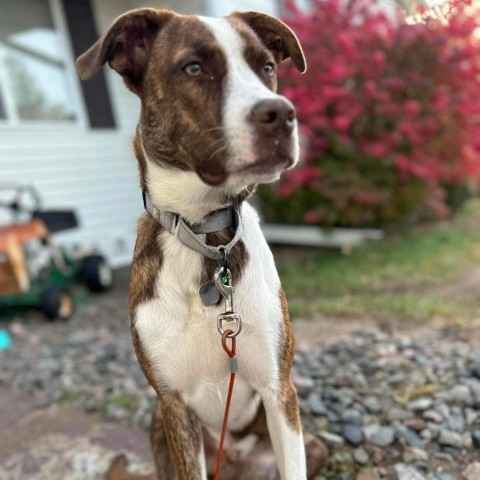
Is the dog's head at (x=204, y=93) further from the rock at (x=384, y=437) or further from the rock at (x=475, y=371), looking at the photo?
the rock at (x=475, y=371)

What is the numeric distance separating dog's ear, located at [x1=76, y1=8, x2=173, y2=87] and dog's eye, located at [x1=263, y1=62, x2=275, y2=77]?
0.38 meters

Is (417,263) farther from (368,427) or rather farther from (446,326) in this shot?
(368,427)

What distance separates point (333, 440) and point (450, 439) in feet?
1.70

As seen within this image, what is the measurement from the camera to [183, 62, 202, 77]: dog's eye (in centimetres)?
171

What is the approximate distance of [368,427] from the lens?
2623mm

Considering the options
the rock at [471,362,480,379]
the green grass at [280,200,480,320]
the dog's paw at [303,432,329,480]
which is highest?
the dog's paw at [303,432,329,480]

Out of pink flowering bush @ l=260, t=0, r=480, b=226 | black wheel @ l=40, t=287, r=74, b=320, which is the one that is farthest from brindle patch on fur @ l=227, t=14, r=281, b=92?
pink flowering bush @ l=260, t=0, r=480, b=226

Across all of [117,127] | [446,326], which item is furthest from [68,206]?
[446,326]

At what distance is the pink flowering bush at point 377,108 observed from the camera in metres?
6.88

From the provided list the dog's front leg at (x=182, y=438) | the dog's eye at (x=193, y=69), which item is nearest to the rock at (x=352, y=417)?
the dog's front leg at (x=182, y=438)

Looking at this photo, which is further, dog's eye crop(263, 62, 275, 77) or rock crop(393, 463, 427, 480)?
rock crop(393, 463, 427, 480)

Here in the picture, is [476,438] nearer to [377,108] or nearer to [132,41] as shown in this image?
[132,41]

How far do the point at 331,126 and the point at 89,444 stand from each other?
5381mm

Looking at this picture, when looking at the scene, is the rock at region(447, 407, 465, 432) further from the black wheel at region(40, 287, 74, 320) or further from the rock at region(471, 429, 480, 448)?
the black wheel at region(40, 287, 74, 320)
